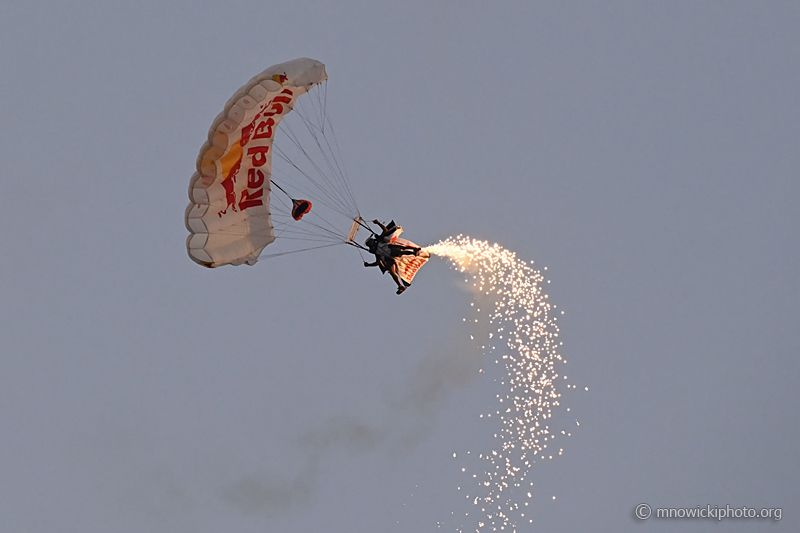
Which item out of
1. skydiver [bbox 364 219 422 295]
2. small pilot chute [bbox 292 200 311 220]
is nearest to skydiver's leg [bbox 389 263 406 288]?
skydiver [bbox 364 219 422 295]

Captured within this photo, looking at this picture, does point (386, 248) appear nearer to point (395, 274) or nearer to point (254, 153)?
point (395, 274)

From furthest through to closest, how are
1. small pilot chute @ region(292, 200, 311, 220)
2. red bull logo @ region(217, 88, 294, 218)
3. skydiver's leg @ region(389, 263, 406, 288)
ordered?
skydiver's leg @ region(389, 263, 406, 288)
small pilot chute @ region(292, 200, 311, 220)
red bull logo @ region(217, 88, 294, 218)

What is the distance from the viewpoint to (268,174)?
1683 inches

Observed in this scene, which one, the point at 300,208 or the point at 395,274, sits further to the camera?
the point at 395,274

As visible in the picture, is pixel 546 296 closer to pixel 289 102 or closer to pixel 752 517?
pixel 289 102

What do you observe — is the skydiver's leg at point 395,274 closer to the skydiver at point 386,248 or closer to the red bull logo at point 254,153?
the skydiver at point 386,248

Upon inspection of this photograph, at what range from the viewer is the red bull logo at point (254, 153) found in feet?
136

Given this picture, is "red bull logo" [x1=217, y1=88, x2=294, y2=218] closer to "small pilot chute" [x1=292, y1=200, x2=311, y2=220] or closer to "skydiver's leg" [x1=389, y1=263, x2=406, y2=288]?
"small pilot chute" [x1=292, y1=200, x2=311, y2=220]

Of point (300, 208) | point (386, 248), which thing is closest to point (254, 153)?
point (300, 208)

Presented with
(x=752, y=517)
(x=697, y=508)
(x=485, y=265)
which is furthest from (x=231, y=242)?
(x=752, y=517)

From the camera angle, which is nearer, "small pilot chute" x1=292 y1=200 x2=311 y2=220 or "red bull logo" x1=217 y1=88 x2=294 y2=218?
"red bull logo" x1=217 y1=88 x2=294 y2=218

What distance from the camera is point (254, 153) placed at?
42.3m

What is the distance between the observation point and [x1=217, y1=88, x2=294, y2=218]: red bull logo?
136 ft

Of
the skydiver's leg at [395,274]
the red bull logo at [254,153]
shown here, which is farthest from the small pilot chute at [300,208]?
the skydiver's leg at [395,274]
